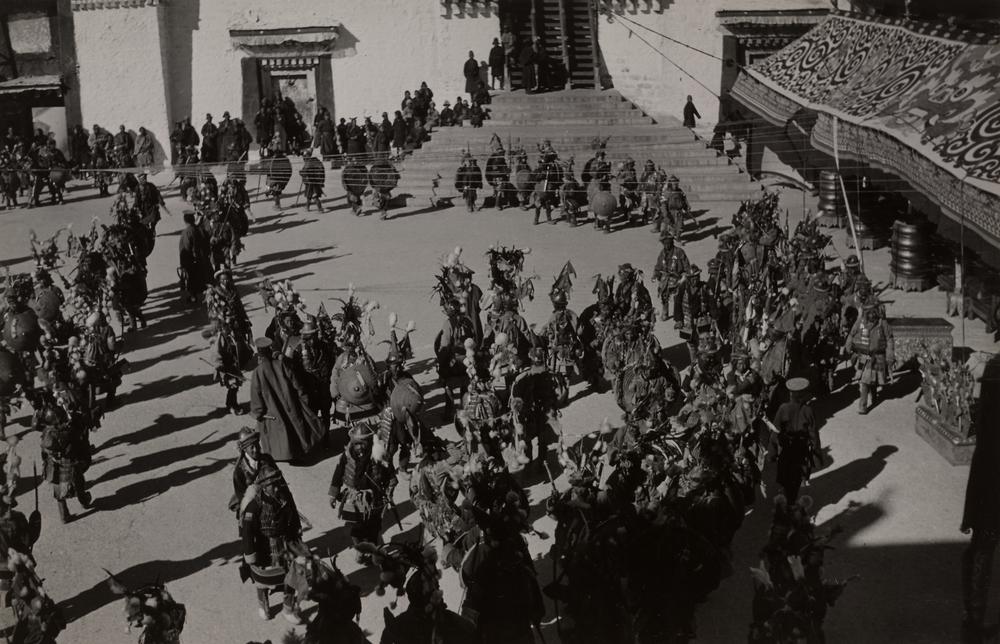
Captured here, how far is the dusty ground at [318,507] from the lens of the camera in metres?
8.23

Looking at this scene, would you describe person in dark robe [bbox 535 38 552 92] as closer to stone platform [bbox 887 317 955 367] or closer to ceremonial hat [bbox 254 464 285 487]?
stone platform [bbox 887 317 955 367]

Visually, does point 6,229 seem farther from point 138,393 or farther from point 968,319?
point 968,319

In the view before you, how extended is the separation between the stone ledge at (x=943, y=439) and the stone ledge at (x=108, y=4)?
24.2m

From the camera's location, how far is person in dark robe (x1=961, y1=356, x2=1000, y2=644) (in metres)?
6.99

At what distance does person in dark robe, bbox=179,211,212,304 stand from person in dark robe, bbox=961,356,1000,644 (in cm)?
1212

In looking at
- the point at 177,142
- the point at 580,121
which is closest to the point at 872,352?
the point at 580,121

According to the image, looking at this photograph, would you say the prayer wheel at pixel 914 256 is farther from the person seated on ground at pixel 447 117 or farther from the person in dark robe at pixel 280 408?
the person seated on ground at pixel 447 117

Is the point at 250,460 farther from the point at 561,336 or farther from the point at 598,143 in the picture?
the point at 598,143

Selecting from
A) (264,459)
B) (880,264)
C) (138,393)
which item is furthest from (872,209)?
(264,459)

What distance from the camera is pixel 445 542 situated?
Result: 798 cm

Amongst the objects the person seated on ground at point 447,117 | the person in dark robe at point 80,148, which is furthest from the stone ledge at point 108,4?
the person seated on ground at point 447,117

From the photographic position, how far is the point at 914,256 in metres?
16.7

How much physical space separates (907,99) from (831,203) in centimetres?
851

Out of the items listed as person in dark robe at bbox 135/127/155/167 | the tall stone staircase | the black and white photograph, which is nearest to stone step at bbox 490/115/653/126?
the tall stone staircase
